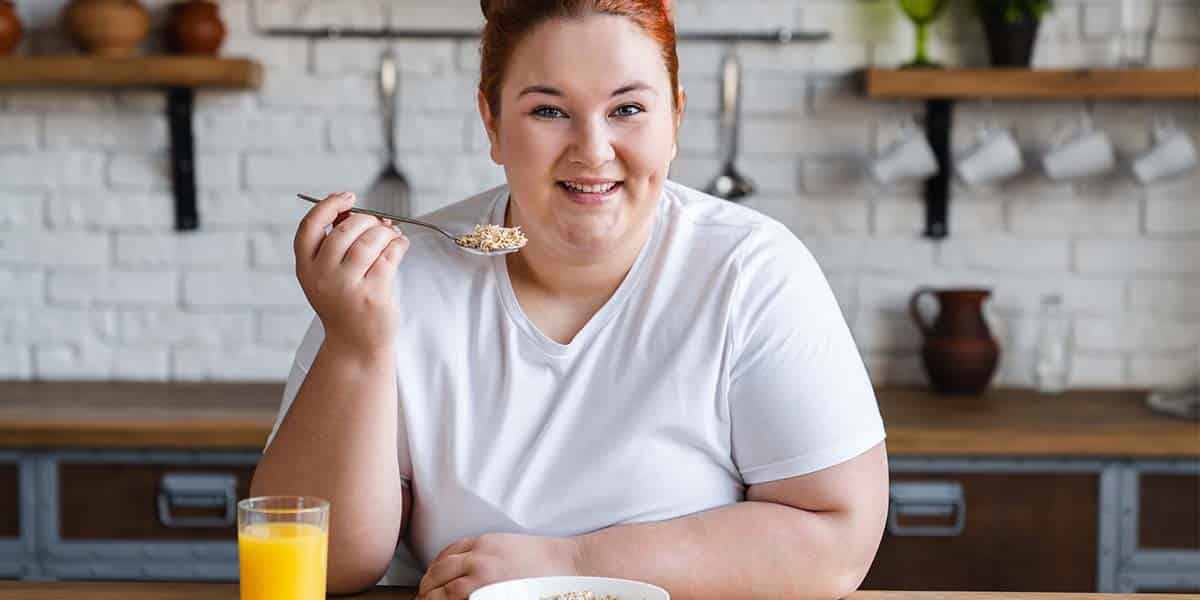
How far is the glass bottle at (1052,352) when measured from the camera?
2969 millimetres

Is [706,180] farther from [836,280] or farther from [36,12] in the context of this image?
[36,12]

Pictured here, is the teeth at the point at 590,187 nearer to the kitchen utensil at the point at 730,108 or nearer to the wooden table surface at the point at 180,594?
the wooden table surface at the point at 180,594

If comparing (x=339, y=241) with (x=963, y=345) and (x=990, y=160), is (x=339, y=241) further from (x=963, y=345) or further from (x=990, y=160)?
(x=990, y=160)

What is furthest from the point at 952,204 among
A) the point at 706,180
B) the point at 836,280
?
the point at 706,180

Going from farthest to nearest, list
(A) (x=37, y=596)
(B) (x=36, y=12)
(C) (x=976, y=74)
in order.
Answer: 1. (B) (x=36, y=12)
2. (C) (x=976, y=74)
3. (A) (x=37, y=596)

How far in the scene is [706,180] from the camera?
9.96ft

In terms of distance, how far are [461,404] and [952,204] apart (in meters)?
1.83

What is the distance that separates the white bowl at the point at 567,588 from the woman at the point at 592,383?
0.16 metres

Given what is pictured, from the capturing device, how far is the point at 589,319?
1608 millimetres

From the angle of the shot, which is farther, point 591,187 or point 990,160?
point 990,160

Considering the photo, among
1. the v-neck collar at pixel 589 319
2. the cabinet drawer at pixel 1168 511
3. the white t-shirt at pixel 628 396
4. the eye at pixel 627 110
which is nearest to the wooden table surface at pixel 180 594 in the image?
the white t-shirt at pixel 628 396

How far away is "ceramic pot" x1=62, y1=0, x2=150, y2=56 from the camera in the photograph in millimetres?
2871

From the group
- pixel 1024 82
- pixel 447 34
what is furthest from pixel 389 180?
pixel 1024 82

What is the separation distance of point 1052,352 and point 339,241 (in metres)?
2.06
